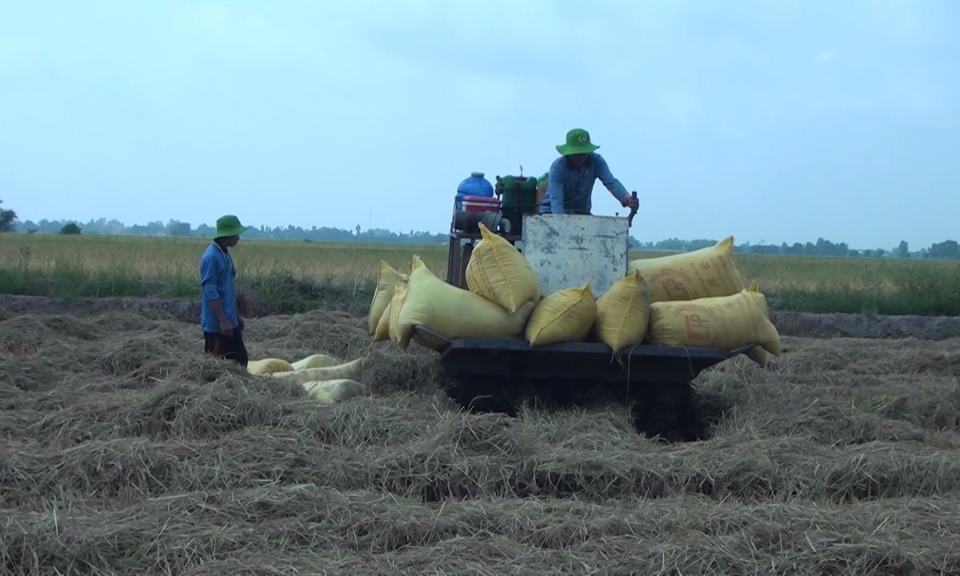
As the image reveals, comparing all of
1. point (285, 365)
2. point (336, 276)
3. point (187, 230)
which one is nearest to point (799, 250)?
point (187, 230)

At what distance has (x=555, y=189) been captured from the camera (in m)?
7.35

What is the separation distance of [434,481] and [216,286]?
280 centimetres

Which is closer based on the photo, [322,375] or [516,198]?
[322,375]

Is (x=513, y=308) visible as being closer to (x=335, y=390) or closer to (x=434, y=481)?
(x=335, y=390)

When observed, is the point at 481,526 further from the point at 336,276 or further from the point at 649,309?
the point at 336,276

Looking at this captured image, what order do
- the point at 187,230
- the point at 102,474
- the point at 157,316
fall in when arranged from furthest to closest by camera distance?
1. the point at 187,230
2. the point at 157,316
3. the point at 102,474

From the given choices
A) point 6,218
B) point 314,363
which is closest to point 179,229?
point 6,218

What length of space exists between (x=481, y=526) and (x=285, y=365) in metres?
3.85

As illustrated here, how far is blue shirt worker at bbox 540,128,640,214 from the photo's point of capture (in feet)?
24.1

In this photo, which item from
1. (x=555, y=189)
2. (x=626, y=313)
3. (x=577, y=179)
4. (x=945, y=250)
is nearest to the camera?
(x=626, y=313)

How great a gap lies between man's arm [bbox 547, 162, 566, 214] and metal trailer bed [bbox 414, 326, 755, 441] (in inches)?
57.7

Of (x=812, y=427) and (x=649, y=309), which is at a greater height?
(x=649, y=309)

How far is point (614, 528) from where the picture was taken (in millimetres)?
4082

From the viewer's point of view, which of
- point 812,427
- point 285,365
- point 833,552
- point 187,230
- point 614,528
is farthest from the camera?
point 187,230
